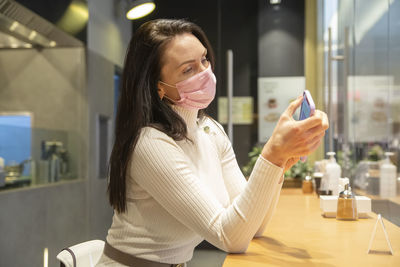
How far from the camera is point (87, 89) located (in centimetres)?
497

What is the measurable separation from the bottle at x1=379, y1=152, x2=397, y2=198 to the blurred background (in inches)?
49.8

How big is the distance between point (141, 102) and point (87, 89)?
4.07 metres

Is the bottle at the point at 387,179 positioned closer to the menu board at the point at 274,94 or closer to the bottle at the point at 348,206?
the bottle at the point at 348,206

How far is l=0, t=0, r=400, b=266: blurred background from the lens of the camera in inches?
144

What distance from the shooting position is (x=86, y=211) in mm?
4883

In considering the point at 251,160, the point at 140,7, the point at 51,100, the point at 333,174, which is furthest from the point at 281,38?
the point at 333,174

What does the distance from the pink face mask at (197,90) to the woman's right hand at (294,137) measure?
37 cm

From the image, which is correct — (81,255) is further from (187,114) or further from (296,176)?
(296,176)

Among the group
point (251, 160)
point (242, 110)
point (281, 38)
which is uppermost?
point (281, 38)

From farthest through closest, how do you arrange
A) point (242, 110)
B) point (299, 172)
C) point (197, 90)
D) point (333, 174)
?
point (242, 110) < point (299, 172) < point (333, 174) < point (197, 90)

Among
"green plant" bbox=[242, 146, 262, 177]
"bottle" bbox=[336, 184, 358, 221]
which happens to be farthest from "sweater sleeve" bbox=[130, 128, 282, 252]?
"green plant" bbox=[242, 146, 262, 177]

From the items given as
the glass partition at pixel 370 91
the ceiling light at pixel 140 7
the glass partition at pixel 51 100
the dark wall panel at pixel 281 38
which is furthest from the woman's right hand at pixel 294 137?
the glass partition at pixel 51 100

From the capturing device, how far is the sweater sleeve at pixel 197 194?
89 cm

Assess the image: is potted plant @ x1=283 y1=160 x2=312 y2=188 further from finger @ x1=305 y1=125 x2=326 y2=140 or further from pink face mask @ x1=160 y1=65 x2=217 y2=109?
finger @ x1=305 y1=125 x2=326 y2=140
